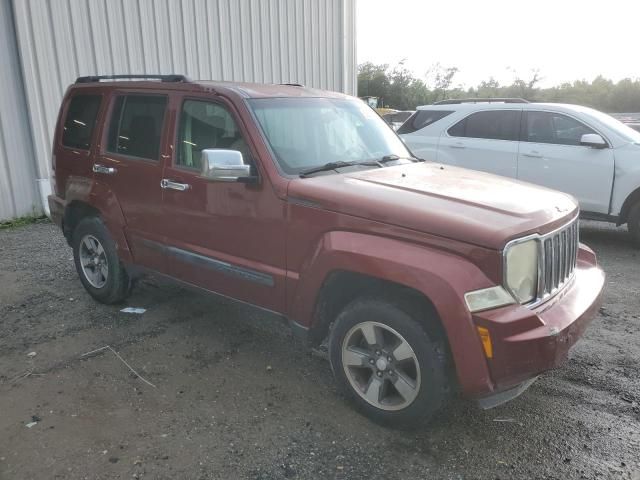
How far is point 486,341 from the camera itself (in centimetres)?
258

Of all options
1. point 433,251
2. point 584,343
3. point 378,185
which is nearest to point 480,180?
point 378,185

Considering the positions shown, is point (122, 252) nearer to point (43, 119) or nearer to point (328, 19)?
point (43, 119)

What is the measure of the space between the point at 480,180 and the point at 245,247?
1.68 meters

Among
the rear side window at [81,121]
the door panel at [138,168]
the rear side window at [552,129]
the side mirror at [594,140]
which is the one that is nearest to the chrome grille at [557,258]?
the door panel at [138,168]

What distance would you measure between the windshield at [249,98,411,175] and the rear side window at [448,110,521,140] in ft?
12.4

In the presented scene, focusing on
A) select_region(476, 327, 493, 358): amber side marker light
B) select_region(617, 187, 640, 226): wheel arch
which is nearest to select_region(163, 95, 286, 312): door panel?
select_region(476, 327, 493, 358): amber side marker light

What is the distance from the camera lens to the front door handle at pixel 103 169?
441 centimetres

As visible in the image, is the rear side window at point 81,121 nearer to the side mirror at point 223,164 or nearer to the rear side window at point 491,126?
the side mirror at point 223,164

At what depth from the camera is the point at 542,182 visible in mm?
7270

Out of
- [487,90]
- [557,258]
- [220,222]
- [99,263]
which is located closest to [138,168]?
[220,222]

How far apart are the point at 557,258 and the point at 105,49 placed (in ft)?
26.8

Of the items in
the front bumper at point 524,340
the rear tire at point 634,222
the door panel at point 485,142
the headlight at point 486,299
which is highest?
the door panel at point 485,142

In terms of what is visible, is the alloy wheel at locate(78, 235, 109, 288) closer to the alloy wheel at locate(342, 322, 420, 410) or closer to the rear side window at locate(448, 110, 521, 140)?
the alloy wheel at locate(342, 322, 420, 410)

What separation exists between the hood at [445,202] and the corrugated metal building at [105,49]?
678 cm
